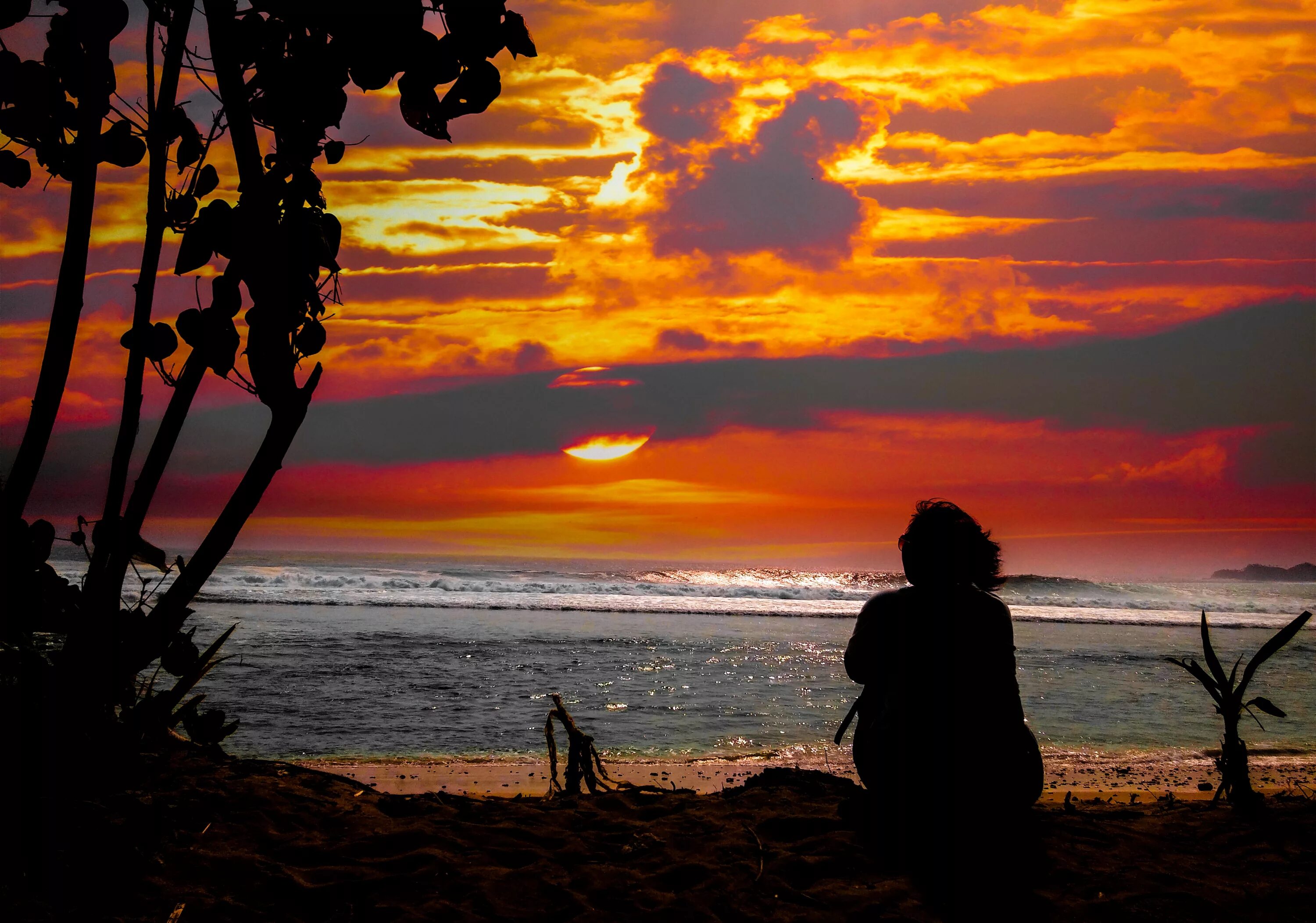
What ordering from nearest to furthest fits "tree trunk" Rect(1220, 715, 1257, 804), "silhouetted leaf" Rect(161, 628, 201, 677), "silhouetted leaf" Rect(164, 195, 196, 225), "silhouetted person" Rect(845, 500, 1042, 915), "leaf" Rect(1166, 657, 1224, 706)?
1. "silhouetted leaf" Rect(164, 195, 196, 225)
2. "silhouetted person" Rect(845, 500, 1042, 915)
3. "silhouetted leaf" Rect(161, 628, 201, 677)
4. "tree trunk" Rect(1220, 715, 1257, 804)
5. "leaf" Rect(1166, 657, 1224, 706)

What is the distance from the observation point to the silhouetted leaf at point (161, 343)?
282cm

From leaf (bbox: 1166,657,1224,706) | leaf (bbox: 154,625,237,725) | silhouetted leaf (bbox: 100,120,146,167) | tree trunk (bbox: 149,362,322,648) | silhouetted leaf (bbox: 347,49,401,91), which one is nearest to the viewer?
silhouetted leaf (bbox: 347,49,401,91)

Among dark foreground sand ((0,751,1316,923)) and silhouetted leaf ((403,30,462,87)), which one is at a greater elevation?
silhouetted leaf ((403,30,462,87))

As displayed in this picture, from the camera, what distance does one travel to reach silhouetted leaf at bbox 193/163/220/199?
3.07 m

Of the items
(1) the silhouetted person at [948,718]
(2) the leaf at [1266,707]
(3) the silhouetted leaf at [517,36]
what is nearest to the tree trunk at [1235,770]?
(2) the leaf at [1266,707]

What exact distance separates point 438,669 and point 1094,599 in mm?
31507

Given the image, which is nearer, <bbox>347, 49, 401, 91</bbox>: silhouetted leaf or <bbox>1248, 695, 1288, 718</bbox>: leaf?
<bbox>347, 49, 401, 91</bbox>: silhouetted leaf

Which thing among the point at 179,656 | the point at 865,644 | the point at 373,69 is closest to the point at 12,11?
the point at 373,69

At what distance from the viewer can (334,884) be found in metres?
3.14

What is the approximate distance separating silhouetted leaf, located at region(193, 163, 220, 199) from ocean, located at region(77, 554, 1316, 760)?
10.2ft

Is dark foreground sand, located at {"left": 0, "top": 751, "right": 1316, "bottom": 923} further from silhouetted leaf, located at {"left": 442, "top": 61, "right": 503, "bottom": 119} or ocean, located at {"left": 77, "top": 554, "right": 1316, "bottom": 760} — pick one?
silhouetted leaf, located at {"left": 442, "top": 61, "right": 503, "bottom": 119}

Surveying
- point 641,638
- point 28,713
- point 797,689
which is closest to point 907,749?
point 28,713

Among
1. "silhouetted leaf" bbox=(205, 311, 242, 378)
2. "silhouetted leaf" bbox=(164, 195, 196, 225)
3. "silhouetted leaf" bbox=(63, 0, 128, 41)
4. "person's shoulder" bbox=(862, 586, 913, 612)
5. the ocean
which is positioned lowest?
the ocean

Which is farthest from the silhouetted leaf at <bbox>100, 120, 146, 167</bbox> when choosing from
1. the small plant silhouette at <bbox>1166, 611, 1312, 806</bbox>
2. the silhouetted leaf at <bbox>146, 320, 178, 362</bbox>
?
the small plant silhouette at <bbox>1166, 611, 1312, 806</bbox>
